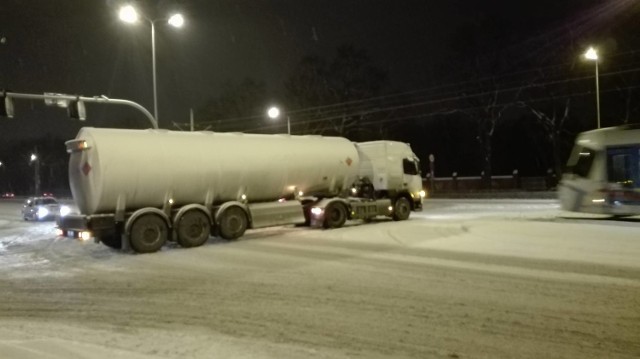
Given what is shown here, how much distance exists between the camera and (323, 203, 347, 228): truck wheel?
892 inches

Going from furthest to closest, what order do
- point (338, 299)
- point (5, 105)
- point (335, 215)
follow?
point (5, 105) < point (335, 215) < point (338, 299)

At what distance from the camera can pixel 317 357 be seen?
6859mm

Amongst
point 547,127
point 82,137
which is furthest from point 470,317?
point 547,127

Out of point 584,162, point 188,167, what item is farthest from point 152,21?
point 584,162

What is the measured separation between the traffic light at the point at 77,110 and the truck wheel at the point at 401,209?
13.1 metres

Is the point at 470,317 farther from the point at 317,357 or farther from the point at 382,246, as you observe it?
the point at 382,246

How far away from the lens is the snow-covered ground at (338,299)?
732 centimetres

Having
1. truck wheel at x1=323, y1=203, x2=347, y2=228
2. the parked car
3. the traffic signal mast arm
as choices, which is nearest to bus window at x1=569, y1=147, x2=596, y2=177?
truck wheel at x1=323, y1=203, x2=347, y2=228

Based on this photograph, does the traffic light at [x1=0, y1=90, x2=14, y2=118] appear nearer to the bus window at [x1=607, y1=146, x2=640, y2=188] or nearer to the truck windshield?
the truck windshield

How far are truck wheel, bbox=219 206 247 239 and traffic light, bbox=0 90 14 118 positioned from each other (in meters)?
10.2

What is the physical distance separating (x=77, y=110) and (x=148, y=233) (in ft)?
34.4

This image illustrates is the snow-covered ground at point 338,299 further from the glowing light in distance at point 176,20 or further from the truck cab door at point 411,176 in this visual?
the glowing light in distance at point 176,20

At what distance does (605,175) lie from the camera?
912 inches

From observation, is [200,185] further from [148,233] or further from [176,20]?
[176,20]
